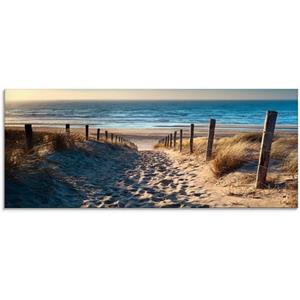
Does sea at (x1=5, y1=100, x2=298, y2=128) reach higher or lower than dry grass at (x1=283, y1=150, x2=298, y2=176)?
higher

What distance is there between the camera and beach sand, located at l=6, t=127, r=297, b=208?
3395mm

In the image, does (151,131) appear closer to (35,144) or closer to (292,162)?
(35,144)

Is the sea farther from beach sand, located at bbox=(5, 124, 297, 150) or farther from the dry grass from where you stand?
the dry grass

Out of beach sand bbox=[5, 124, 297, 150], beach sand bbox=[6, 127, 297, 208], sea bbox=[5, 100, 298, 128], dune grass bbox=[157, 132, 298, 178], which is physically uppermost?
sea bbox=[5, 100, 298, 128]

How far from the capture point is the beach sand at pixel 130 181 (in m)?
3.39

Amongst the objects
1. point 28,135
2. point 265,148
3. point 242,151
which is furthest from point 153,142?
point 28,135

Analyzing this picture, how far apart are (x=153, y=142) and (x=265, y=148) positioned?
0.90 m

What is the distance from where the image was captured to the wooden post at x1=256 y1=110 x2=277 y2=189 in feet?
11.1

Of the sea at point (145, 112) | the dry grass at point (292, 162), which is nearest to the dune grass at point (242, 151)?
the dry grass at point (292, 162)

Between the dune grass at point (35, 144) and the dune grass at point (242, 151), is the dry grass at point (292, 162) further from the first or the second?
the dune grass at point (35, 144)

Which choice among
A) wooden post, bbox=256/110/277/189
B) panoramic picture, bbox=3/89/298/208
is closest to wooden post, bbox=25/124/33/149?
panoramic picture, bbox=3/89/298/208

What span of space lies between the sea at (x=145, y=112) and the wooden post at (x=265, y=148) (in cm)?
5

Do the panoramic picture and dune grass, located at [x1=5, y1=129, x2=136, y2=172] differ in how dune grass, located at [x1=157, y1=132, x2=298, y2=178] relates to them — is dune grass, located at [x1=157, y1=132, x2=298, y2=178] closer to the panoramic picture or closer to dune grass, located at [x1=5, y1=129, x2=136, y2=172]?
the panoramic picture
